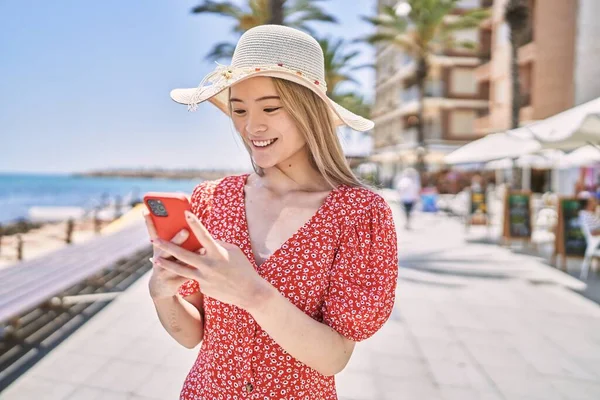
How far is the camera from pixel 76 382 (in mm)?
3465

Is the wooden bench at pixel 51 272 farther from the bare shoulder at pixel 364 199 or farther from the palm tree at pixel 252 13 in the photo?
the palm tree at pixel 252 13

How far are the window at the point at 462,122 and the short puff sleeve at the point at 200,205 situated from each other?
37716 mm

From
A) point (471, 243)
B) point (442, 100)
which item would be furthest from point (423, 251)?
point (442, 100)

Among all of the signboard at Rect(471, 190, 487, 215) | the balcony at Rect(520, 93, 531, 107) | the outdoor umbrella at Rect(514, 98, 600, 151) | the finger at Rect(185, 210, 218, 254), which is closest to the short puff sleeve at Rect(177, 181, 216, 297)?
the finger at Rect(185, 210, 218, 254)

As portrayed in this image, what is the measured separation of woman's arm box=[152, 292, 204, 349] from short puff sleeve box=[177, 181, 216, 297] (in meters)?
0.02

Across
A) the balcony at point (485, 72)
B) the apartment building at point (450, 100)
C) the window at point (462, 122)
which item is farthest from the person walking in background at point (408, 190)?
the window at point (462, 122)

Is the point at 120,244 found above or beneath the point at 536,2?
beneath

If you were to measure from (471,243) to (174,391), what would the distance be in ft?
27.4

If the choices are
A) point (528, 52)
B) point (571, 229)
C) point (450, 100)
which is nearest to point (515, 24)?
point (571, 229)

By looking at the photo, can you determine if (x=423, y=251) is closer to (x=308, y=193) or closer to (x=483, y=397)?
(x=483, y=397)

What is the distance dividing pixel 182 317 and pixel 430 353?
3381 mm

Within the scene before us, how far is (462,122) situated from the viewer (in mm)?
36969

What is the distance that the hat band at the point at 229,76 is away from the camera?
1121 mm

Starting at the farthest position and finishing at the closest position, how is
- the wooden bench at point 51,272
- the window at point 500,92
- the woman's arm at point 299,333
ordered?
the window at point 500,92 < the wooden bench at point 51,272 < the woman's arm at point 299,333
